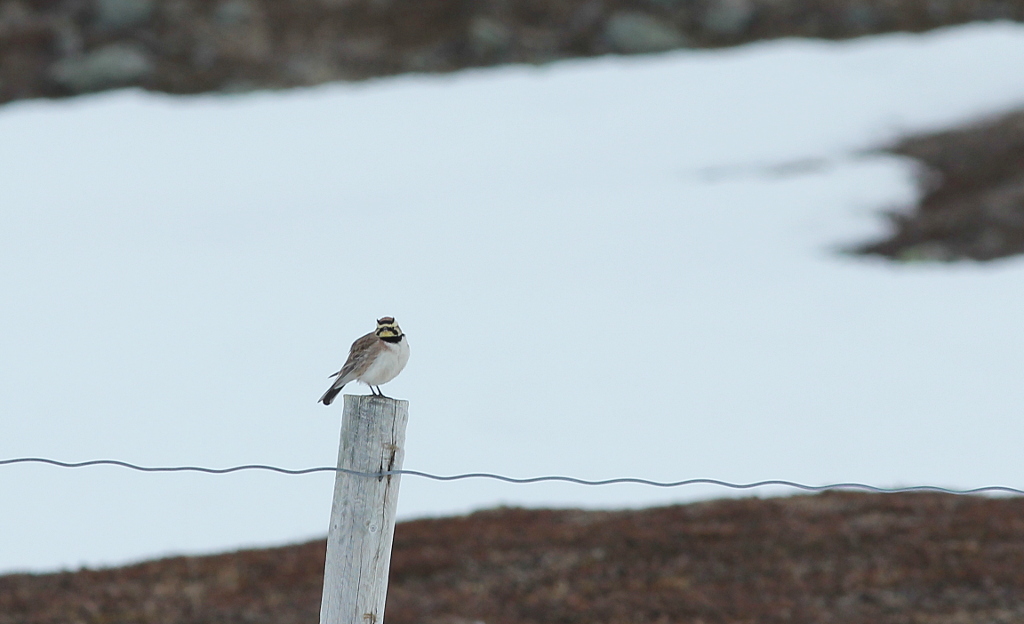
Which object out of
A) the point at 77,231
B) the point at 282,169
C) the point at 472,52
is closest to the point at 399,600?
the point at 77,231

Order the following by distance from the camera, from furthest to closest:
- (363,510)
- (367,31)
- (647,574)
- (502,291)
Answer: (367,31) < (502,291) < (647,574) < (363,510)

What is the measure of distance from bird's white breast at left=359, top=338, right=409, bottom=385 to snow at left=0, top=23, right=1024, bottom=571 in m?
9.77

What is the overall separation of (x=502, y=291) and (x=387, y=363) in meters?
20.8

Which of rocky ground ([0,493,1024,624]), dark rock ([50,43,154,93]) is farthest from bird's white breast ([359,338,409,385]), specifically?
dark rock ([50,43,154,93])

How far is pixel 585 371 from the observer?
2155cm

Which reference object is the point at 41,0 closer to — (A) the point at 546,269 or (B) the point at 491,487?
(A) the point at 546,269

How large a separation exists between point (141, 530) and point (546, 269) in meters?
14.8

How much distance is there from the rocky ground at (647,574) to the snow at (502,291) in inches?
107

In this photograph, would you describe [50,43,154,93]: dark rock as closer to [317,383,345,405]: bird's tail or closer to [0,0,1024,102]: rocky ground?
[0,0,1024,102]: rocky ground

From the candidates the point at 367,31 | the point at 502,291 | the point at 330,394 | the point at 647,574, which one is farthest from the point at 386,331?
the point at 367,31

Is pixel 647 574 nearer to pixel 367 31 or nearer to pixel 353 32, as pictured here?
pixel 367 31

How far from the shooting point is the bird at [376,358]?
5555 mm

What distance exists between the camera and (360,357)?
5.66 metres

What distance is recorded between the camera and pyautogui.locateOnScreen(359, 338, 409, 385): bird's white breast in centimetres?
559
